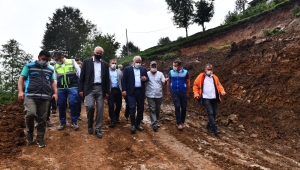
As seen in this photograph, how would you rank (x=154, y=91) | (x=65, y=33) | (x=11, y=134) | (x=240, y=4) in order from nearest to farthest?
(x=11, y=134) → (x=154, y=91) → (x=65, y=33) → (x=240, y=4)

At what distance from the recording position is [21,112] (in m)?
8.12

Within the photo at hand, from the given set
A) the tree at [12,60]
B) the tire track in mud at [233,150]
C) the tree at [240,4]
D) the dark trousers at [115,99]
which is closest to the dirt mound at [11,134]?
the dark trousers at [115,99]

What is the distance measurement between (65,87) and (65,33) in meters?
31.2

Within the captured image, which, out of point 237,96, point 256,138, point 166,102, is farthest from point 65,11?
point 256,138

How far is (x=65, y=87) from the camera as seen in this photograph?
6.18 meters

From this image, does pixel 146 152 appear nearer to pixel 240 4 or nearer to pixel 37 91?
pixel 37 91

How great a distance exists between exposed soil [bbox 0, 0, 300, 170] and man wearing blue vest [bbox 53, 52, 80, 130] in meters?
0.33

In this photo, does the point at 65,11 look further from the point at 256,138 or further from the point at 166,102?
the point at 256,138

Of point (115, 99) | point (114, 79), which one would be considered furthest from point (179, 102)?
point (114, 79)

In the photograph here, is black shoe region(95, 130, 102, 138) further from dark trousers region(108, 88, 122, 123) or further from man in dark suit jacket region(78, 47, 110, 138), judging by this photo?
dark trousers region(108, 88, 122, 123)

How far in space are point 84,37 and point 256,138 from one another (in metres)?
31.8

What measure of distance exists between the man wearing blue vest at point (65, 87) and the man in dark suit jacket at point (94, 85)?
0.55 metres

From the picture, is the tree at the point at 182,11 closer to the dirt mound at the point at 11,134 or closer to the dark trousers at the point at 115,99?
the dark trousers at the point at 115,99

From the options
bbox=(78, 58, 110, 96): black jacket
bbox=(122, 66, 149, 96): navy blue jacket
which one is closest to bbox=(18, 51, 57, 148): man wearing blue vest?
bbox=(78, 58, 110, 96): black jacket
